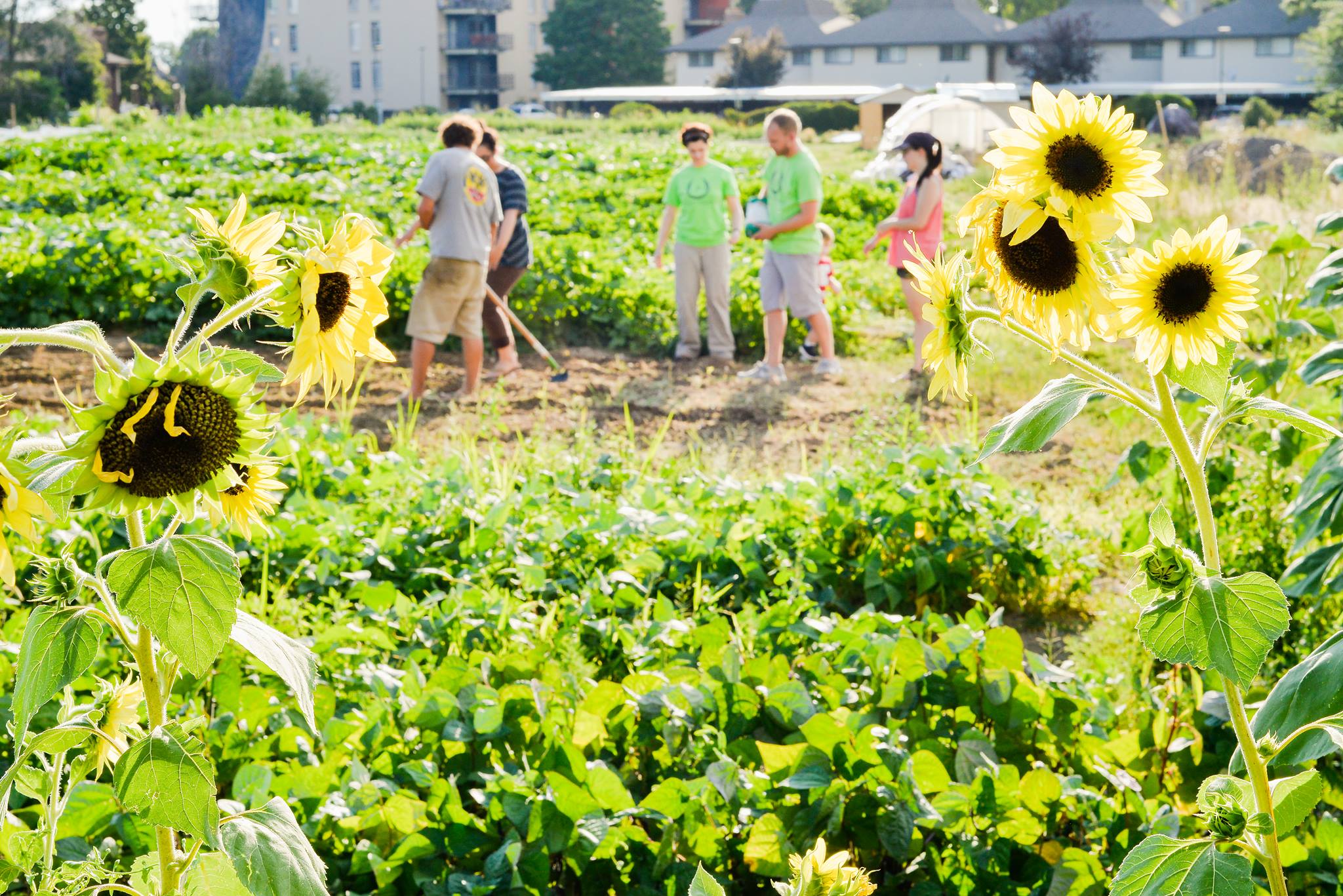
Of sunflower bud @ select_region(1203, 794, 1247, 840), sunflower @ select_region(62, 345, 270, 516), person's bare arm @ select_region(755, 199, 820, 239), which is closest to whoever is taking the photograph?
sunflower @ select_region(62, 345, 270, 516)

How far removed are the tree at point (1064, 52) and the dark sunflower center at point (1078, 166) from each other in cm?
5421

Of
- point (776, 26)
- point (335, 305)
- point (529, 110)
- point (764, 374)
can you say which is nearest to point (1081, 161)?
point (335, 305)

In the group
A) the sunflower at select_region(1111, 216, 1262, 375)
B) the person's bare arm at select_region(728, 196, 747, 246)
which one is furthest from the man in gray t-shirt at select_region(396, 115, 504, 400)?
the sunflower at select_region(1111, 216, 1262, 375)

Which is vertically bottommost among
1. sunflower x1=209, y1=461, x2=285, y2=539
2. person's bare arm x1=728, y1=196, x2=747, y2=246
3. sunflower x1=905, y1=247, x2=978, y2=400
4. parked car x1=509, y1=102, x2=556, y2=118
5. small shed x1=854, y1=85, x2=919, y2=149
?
sunflower x1=209, y1=461, x2=285, y2=539

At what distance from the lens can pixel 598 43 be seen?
209ft

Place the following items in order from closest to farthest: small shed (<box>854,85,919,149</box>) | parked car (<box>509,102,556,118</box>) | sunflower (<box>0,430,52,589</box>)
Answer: sunflower (<box>0,430,52,589</box>), small shed (<box>854,85,919,149</box>), parked car (<box>509,102,556,118</box>)

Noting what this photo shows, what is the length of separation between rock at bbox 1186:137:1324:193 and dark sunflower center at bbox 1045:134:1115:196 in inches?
595

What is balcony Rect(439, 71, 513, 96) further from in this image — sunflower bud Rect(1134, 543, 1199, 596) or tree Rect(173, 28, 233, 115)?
sunflower bud Rect(1134, 543, 1199, 596)

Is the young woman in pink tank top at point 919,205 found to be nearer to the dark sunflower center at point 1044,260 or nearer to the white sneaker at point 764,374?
the white sneaker at point 764,374

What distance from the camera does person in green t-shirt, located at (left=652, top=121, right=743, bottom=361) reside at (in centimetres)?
888

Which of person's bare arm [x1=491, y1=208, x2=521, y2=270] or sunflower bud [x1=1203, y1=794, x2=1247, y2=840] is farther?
person's bare arm [x1=491, y1=208, x2=521, y2=270]

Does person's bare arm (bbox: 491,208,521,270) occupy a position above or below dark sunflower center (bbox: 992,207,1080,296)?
above

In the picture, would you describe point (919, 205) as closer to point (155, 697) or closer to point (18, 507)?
point (155, 697)

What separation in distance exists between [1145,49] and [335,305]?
66209 millimetres
